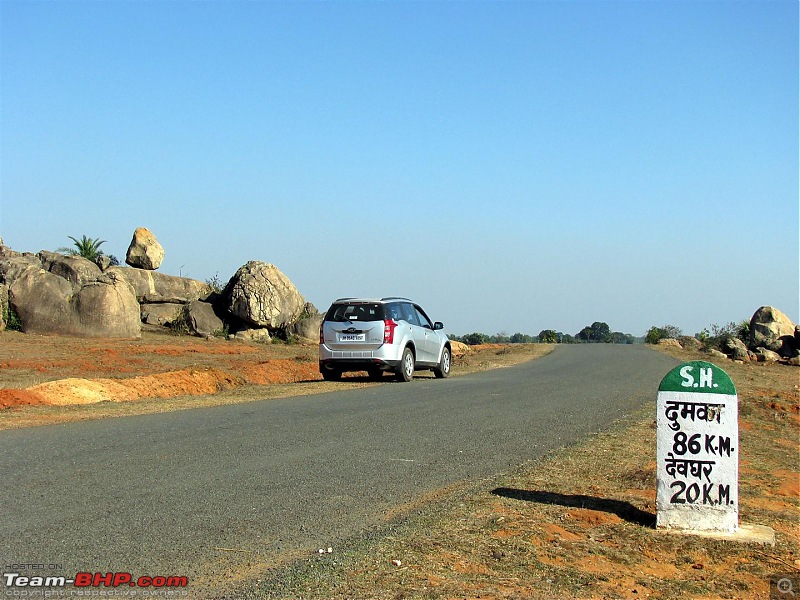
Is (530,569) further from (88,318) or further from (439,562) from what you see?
(88,318)

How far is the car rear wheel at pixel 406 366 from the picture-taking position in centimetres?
2000

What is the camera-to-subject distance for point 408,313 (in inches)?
827

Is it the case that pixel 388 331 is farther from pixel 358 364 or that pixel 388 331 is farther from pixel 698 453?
pixel 698 453

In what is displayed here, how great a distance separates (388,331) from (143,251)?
971 inches

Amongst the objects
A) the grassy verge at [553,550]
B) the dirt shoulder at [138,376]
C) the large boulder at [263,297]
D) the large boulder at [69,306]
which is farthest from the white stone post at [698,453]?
the large boulder at [263,297]

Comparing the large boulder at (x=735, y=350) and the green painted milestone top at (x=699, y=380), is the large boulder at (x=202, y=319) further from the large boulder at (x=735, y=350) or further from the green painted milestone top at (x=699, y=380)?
the green painted milestone top at (x=699, y=380)

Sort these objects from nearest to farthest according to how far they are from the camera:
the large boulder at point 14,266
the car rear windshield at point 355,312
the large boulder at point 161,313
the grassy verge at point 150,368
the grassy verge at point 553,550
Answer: the grassy verge at point 553,550, the grassy verge at point 150,368, the car rear windshield at point 355,312, the large boulder at point 14,266, the large boulder at point 161,313

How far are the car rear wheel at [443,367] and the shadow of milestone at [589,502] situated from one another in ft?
50.2

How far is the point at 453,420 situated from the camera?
12.6 m

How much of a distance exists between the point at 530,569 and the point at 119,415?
9760mm

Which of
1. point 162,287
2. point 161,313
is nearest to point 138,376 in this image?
point 161,313

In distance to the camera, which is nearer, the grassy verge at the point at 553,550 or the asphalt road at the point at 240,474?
the grassy verge at the point at 553,550

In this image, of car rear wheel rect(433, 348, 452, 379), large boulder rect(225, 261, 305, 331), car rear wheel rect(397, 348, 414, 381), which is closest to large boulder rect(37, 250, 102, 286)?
large boulder rect(225, 261, 305, 331)

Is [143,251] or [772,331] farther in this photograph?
[772,331]
